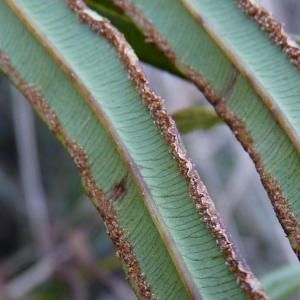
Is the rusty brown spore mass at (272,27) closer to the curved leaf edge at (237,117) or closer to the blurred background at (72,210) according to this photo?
the curved leaf edge at (237,117)

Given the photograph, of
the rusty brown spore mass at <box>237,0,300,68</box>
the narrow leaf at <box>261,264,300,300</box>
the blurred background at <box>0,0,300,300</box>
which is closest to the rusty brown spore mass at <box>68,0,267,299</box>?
the rusty brown spore mass at <box>237,0,300,68</box>

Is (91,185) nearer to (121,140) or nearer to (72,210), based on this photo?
(121,140)

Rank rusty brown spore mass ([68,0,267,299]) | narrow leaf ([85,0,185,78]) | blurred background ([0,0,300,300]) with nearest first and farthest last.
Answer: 1. rusty brown spore mass ([68,0,267,299])
2. narrow leaf ([85,0,185,78])
3. blurred background ([0,0,300,300])

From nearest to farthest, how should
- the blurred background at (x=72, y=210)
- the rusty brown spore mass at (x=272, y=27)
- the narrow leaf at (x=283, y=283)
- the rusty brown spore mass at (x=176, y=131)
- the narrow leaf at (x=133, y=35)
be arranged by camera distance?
the rusty brown spore mass at (x=176, y=131) < the rusty brown spore mass at (x=272, y=27) < the narrow leaf at (x=133, y=35) < the narrow leaf at (x=283, y=283) < the blurred background at (x=72, y=210)

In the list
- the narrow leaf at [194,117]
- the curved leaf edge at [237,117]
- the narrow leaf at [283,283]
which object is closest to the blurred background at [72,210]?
the narrow leaf at [283,283]

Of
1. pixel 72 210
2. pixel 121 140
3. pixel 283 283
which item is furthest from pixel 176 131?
pixel 72 210

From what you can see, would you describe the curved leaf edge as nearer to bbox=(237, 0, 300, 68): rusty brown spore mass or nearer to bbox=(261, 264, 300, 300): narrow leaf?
bbox=(237, 0, 300, 68): rusty brown spore mass

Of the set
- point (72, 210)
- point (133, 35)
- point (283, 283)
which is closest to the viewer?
point (133, 35)
